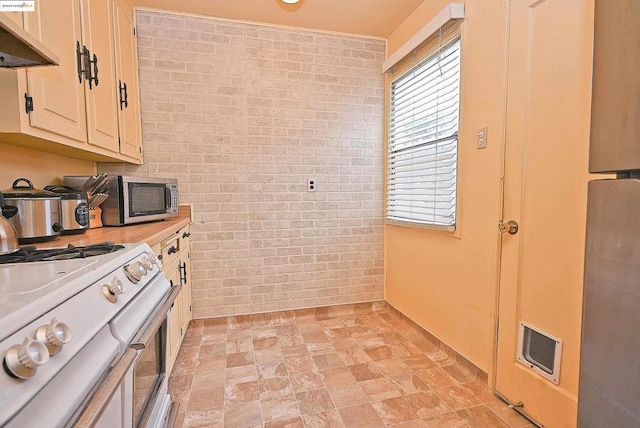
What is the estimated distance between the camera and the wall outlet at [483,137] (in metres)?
1.81

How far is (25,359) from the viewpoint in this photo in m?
0.46

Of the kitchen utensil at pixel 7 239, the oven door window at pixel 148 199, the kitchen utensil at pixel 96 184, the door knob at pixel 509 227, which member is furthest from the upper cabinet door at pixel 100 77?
the door knob at pixel 509 227

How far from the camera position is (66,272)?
2.51 ft

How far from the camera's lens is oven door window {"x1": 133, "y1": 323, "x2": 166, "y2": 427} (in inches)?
39.0

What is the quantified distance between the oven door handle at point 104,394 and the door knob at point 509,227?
170cm

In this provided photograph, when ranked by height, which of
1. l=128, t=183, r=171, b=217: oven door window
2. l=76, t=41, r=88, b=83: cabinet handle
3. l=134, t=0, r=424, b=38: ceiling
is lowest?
l=128, t=183, r=171, b=217: oven door window

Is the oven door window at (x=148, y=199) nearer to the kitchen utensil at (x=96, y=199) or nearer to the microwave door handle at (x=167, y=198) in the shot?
the microwave door handle at (x=167, y=198)

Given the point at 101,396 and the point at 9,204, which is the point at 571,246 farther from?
the point at 9,204

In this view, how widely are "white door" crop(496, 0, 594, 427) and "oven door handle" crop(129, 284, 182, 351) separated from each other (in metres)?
1.62

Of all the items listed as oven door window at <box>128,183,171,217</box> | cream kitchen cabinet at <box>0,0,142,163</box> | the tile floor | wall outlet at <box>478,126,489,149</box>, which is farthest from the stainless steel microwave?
wall outlet at <box>478,126,489,149</box>

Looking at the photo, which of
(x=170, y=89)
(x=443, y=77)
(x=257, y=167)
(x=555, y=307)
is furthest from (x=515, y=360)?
(x=170, y=89)

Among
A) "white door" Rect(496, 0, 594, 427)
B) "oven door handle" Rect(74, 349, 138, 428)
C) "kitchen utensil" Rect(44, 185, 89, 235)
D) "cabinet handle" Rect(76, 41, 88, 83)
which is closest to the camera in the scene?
"oven door handle" Rect(74, 349, 138, 428)

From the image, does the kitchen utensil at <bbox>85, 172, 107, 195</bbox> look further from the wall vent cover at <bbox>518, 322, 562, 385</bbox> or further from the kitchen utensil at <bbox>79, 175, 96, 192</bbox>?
the wall vent cover at <bbox>518, 322, 562, 385</bbox>

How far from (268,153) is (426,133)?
133 cm
